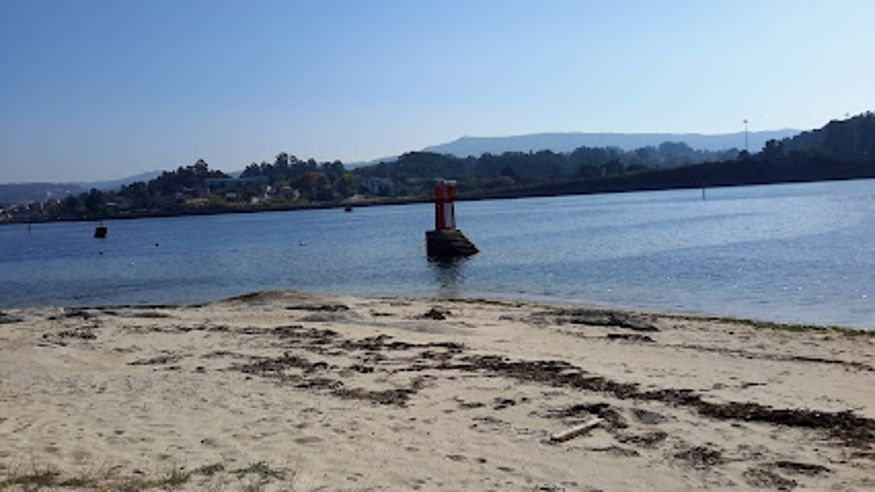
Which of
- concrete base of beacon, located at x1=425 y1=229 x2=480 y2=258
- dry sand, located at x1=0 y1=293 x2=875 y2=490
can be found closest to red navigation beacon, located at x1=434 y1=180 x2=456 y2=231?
concrete base of beacon, located at x1=425 y1=229 x2=480 y2=258

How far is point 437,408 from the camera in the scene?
9.38m

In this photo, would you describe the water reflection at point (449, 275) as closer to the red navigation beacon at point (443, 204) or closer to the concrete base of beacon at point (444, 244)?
the concrete base of beacon at point (444, 244)

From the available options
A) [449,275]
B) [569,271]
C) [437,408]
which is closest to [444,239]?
[449,275]

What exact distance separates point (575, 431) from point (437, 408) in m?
1.82

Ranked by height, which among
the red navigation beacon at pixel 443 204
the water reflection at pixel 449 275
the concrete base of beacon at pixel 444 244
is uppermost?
the red navigation beacon at pixel 443 204

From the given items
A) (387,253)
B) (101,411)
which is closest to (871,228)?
(387,253)

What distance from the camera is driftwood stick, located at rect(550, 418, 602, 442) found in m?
7.95

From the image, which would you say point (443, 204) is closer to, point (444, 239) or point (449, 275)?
point (444, 239)

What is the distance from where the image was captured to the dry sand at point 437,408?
6.93 meters

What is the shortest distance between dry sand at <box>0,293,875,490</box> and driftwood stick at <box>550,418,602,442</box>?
80mm

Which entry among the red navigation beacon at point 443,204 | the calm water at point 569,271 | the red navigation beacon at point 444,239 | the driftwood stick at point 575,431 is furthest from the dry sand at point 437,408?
the red navigation beacon at point 444,239

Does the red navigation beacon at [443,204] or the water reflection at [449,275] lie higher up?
the red navigation beacon at [443,204]

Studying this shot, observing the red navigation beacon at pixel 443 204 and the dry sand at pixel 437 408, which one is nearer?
the dry sand at pixel 437 408

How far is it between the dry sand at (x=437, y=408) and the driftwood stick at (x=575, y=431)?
0.08 meters
